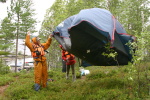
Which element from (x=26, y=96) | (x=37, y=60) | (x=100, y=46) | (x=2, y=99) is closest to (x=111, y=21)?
(x=100, y=46)

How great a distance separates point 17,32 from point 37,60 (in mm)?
13116

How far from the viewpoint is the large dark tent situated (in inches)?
178

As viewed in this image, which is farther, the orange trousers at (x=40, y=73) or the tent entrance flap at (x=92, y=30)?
the orange trousers at (x=40, y=73)

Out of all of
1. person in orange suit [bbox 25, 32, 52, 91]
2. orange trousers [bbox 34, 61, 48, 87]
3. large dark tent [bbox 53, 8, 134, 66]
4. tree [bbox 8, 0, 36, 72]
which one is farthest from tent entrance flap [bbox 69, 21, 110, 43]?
tree [bbox 8, 0, 36, 72]

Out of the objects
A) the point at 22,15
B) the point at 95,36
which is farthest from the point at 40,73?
the point at 22,15

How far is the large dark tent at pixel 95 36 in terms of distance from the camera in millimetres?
4514

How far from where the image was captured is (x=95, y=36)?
4855 mm

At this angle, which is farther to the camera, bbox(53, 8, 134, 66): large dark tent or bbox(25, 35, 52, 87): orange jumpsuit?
bbox(25, 35, 52, 87): orange jumpsuit

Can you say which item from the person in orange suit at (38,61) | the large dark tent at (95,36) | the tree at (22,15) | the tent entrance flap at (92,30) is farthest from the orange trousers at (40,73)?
the tree at (22,15)

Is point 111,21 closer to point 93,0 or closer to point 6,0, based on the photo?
point 6,0

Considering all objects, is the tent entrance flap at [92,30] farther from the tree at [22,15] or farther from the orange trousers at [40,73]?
the tree at [22,15]

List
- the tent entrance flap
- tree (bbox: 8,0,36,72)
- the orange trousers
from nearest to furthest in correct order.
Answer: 1. the tent entrance flap
2. the orange trousers
3. tree (bbox: 8,0,36,72)

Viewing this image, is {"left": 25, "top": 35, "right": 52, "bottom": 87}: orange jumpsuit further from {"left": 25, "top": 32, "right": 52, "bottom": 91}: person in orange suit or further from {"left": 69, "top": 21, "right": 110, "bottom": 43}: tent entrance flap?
{"left": 69, "top": 21, "right": 110, "bottom": 43}: tent entrance flap

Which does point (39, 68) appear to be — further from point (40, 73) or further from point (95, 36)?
point (95, 36)
